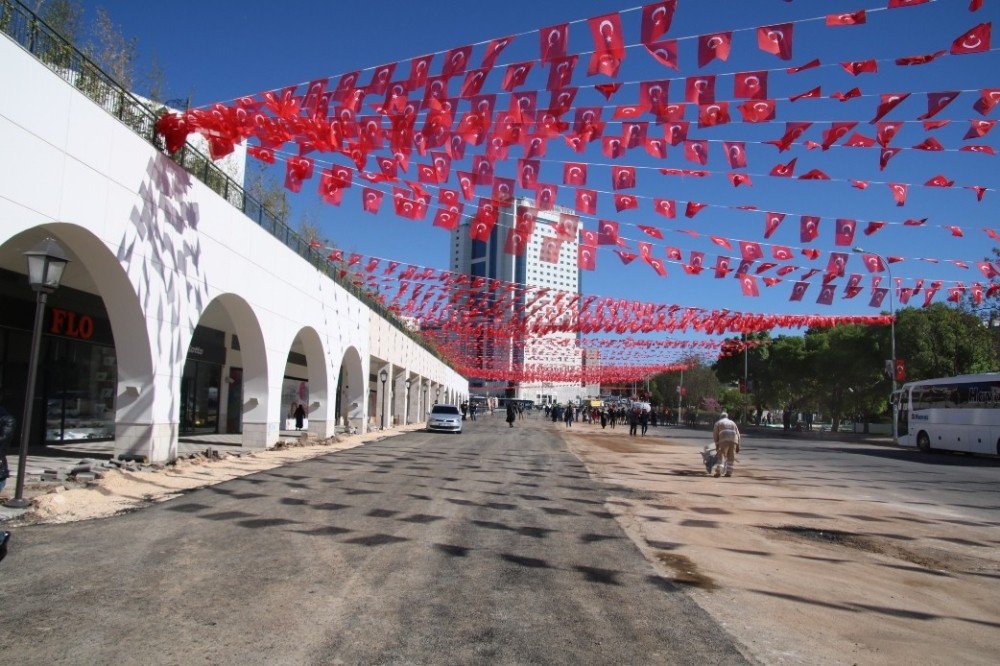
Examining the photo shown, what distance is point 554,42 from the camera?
324 inches

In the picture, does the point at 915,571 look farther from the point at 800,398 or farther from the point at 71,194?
the point at 800,398

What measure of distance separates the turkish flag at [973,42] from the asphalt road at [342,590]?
6.41 m

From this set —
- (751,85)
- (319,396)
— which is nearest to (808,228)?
(751,85)

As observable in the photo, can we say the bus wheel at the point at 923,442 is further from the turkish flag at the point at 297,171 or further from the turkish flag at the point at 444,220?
the turkish flag at the point at 297,171

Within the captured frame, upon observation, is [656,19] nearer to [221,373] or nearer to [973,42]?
[973,42]

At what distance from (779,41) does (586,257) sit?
26.1ft

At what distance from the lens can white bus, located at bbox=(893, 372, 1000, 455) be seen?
26812 millimetres

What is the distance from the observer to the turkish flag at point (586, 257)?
15.3 meters

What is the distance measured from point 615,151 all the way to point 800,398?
6223 cm

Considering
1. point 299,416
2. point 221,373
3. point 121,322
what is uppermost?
point 121,322

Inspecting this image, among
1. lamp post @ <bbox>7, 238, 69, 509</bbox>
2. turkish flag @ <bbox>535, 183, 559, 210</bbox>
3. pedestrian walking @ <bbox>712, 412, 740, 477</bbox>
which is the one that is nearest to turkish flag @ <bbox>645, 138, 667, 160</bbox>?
turkish flag @ <bbox>535, 183, 559, 210</bbox>

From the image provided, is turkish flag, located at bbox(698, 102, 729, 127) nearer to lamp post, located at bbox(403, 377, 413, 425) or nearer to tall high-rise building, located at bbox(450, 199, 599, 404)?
tall high-rise building, located at bbox(450, 199, 599, 404)

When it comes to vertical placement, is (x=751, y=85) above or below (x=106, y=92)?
below

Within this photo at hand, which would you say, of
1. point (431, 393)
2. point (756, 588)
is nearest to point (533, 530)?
point (756, 588)
